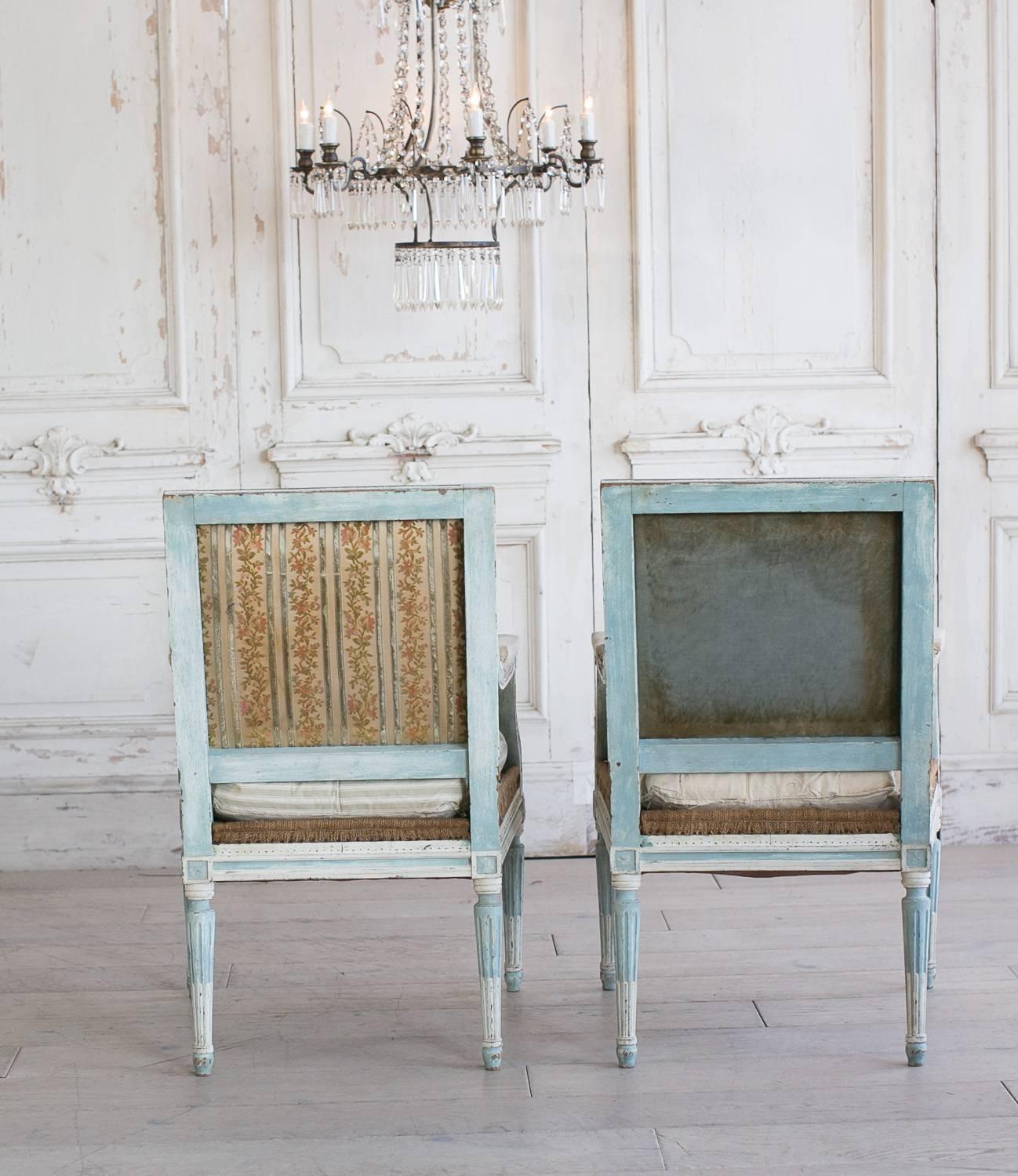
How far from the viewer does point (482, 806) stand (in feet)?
6.53

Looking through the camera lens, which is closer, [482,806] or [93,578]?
[482,806]

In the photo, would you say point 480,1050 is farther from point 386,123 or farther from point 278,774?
point 386,123

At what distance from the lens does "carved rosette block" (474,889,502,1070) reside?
1.99 metres

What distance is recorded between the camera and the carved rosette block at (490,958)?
1.99 m

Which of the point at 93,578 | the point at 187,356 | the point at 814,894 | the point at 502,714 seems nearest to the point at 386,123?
the point at 187,356

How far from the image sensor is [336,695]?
6.47 ft

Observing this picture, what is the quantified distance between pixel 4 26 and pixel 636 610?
2278 mm

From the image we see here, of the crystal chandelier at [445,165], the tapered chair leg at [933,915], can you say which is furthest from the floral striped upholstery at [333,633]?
the crystal chandelier at [445,165]

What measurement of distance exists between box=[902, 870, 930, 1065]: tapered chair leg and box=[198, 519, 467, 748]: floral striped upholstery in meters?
0.72

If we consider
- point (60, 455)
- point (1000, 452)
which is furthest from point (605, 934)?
point (60, 455)

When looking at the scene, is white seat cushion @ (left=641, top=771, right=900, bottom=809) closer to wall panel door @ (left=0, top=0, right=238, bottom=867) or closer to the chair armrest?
the chair armrest

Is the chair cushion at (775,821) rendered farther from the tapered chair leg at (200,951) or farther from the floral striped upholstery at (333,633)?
the tapered chair leg at (200,951)

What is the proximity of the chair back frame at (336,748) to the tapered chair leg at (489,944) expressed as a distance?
29 mm

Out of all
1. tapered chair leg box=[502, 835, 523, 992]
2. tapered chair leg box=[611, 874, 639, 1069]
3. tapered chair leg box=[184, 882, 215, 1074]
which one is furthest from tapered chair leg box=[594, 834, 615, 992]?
tapered chair leg box=[184, 882, 215, 1074]
